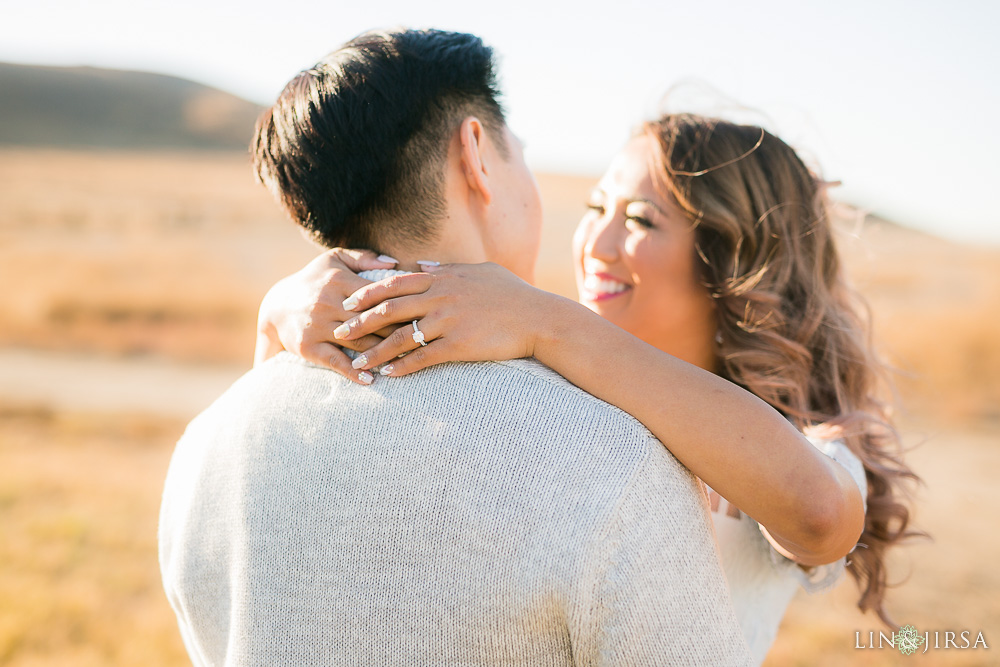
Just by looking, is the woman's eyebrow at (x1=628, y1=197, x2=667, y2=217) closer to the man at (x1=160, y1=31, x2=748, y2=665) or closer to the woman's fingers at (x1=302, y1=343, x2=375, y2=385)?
the man at (x1=160, y1=31, x2=748, y2=665)

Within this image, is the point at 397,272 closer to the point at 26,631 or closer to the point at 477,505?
the point at 477,505

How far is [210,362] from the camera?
15.8 meters

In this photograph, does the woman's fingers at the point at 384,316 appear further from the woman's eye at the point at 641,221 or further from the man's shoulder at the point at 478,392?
the woman's eye at the point at 641,221

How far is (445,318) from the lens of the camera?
1485mm

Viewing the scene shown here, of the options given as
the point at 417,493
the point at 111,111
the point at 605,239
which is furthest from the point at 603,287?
the point at 111,111

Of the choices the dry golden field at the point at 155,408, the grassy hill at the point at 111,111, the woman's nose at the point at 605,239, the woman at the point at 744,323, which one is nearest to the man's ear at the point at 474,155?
the woman at the point at 744,323

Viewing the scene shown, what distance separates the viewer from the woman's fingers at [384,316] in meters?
1.51

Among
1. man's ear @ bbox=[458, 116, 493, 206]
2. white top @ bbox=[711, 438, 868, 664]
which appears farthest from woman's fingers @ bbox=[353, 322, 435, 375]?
white top @ bbox=[711, 438, 868, 664]

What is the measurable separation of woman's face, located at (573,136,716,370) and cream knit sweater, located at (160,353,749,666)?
1784 millimetres

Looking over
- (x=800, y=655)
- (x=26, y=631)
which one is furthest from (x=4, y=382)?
(x=800, y=655)

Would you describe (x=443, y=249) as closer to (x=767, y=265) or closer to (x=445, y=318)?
(x=445, y=318)

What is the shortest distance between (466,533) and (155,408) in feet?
39.3

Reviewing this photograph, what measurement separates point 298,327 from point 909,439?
1203 cm

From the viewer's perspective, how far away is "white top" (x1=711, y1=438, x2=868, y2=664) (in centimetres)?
253
